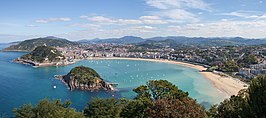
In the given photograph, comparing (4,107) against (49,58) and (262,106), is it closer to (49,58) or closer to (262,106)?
(262,106)

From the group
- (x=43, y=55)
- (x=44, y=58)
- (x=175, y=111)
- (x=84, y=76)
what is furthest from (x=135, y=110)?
(x=43, y=55)

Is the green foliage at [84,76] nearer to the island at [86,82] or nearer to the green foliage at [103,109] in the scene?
the island at [86,82]

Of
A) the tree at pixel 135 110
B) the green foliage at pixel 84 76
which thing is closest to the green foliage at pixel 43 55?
the green foliage at pixel 84 76

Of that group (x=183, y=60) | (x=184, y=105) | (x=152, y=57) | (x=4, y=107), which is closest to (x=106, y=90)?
(x=4, y=107)

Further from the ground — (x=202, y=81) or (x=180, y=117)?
(x=180, y=117)

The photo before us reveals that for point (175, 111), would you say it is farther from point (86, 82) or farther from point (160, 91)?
point (86, 82)
